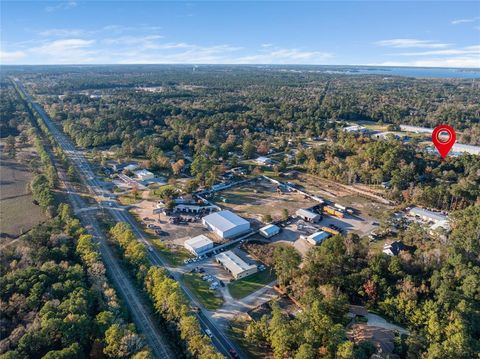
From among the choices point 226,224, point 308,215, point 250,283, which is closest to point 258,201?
point 308,215

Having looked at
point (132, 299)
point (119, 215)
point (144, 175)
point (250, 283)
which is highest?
point (144, 175)

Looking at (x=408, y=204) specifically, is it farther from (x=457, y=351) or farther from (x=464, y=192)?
(x=457, y=351)

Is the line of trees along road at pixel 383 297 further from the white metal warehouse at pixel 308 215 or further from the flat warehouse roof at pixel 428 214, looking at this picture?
the white metal warehouse at pixel 308 215

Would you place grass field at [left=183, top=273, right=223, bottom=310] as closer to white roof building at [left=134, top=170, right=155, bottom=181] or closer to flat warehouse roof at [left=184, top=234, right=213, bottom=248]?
flat warehouse roof at [left=184, top=234, right=213, bottom=248]

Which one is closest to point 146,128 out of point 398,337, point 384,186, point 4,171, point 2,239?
point 4,171

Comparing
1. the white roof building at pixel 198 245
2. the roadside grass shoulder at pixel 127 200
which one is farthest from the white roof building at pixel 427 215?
the roadside grass shoulder at pixel 127 200

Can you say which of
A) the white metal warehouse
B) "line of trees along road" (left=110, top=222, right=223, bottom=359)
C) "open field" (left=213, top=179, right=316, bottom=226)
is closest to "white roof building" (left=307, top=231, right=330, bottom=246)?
the white metal warehouse

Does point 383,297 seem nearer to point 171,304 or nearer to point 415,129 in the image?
point 171,304
